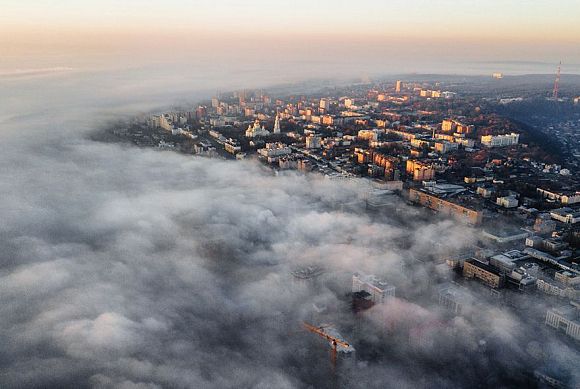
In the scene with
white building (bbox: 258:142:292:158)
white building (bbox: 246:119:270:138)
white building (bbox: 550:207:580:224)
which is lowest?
white building (bbox: 550:207:580:224)

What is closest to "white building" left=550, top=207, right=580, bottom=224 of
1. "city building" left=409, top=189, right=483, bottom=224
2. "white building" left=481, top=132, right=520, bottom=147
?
"city building" left=409, top=189, right=483, bottom=224

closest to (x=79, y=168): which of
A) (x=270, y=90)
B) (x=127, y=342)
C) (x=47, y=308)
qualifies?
(x=47, y=308)

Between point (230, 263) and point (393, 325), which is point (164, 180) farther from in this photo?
point (393, 325)

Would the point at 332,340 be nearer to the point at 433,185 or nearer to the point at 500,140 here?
the point at 433,185

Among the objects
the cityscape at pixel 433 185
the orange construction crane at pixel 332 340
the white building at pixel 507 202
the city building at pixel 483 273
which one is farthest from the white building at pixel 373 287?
the white building at pixel 507 202

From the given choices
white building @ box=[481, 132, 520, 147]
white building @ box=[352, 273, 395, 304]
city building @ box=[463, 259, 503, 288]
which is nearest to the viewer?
white building @ box=[352, 273, 395, 304]

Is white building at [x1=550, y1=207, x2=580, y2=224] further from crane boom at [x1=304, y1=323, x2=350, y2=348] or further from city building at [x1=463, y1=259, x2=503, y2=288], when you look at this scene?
crane boom at [x1=304, y1=323, x2=350, y2=348]

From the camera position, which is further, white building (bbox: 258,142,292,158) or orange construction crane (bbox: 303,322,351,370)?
white building (bbox: 258,142,292,158)
